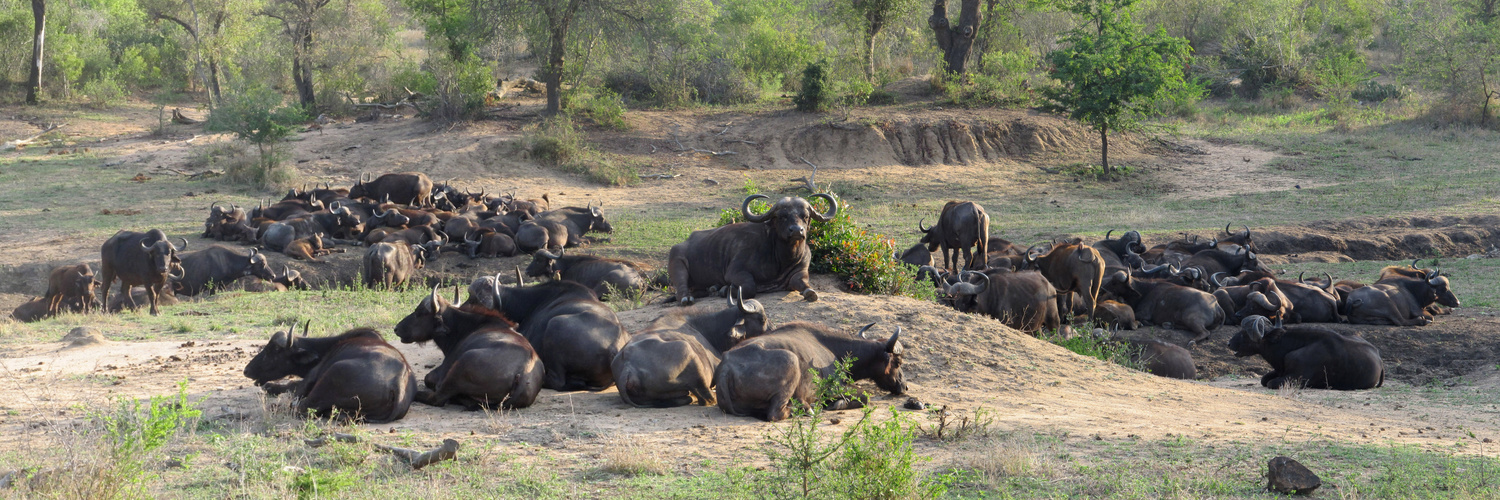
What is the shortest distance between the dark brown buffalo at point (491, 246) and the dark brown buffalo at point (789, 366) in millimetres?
10218

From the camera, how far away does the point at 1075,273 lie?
13.9 m

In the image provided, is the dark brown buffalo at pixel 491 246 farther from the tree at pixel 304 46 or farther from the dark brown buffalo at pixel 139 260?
the tree at pixel 304 46

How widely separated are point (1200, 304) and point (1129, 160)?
16.6m

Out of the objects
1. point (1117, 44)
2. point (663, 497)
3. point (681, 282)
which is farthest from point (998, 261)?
point (1117, 44)

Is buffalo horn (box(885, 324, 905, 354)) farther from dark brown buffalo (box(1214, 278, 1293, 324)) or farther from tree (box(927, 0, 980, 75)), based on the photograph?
tree (box(927, 0, 980, 75))

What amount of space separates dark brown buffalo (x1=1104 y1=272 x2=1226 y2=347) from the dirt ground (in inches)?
11.9

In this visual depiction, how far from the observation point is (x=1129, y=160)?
29453 millimetres

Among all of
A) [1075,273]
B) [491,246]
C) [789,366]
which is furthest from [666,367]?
[491,246]

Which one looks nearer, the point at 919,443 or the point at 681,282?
the point at 919,443

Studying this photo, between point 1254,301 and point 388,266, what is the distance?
11.4m

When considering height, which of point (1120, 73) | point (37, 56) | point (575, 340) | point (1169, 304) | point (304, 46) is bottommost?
point (1169, 304)

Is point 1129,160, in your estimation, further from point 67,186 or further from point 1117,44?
point 67,186

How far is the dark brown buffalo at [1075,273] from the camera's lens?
13.8m

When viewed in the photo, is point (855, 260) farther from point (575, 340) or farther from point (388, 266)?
point (388, 266)
